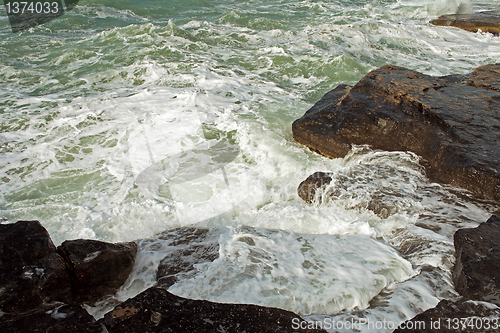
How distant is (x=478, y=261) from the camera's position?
8.16 feet

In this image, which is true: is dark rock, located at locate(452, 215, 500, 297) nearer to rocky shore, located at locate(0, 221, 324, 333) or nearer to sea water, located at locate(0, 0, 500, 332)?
sea water, located at locate(0, 0, 500, 332)

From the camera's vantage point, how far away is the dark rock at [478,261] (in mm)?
2330

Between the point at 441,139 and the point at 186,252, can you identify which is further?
the point at 441,139

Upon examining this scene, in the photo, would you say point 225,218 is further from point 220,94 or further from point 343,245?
point 220,94

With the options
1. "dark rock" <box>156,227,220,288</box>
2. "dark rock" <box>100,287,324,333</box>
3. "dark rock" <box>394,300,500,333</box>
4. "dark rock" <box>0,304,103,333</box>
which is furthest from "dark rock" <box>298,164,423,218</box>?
"dark rock" <box>0,304,103,333</box>

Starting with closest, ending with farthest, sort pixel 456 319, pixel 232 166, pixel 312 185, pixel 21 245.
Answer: pixel 456 319
pixel 21 245
pixel 312 185
pixel 232 166

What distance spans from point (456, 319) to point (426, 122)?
127 inches

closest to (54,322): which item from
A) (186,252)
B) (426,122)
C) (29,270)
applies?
(29,270)

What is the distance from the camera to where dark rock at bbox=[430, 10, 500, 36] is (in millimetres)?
12062

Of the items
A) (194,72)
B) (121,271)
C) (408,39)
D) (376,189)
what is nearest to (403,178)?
(376,189)

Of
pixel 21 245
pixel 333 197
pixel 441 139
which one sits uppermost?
pixel 441 139

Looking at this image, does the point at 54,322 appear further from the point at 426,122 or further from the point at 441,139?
the point at 426,122

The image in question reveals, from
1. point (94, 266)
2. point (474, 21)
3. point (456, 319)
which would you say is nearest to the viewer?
point (456, 319)

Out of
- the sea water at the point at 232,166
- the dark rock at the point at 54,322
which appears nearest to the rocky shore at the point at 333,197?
the dark rock at the point at 54,322
